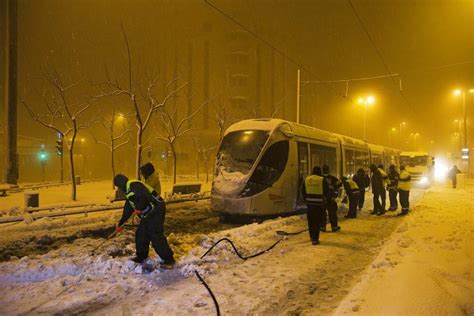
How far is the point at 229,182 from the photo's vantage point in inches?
495

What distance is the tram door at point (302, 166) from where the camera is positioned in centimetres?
1378

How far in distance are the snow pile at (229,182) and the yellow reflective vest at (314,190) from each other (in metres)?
3.11

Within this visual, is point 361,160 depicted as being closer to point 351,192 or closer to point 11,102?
point 351,192

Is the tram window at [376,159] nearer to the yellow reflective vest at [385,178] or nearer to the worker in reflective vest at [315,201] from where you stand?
the yellow reflective vest at [385,178]

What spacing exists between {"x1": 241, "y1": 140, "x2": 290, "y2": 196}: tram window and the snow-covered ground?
2856 mm

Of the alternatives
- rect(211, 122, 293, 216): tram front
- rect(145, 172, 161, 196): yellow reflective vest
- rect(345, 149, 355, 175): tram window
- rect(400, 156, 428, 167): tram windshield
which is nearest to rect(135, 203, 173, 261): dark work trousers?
rect(145, 172, 161, 196): yellow reflective vest

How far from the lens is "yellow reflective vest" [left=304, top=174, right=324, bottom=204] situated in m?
9.42

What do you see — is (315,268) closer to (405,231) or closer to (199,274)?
(199,274)

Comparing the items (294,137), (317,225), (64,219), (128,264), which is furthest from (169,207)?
(128,264)

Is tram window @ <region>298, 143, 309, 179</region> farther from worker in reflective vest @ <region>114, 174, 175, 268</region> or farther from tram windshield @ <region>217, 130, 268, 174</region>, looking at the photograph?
worker in reflective vest @ <region>114, 174, 175, 268</region>

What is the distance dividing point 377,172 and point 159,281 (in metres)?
10.9

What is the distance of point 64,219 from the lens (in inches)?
534

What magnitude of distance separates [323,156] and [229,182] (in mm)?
5144

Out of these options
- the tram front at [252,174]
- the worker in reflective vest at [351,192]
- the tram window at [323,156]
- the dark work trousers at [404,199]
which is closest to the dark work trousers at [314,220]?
the tram front at [252,174]
